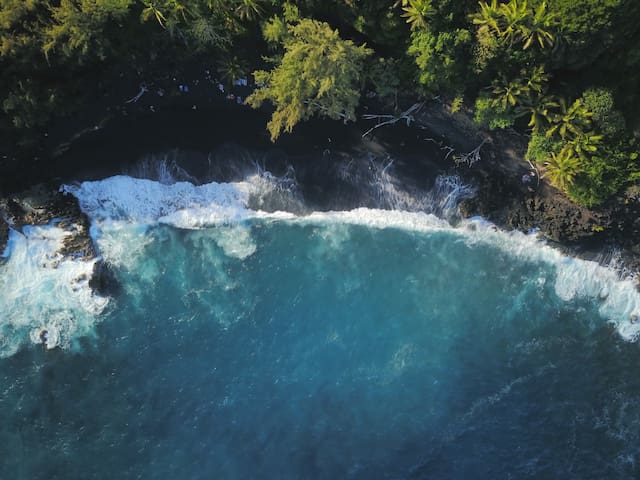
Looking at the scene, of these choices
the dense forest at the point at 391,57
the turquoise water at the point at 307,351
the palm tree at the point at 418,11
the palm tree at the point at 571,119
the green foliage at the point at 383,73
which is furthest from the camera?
the turquoise water at the point at 307,351

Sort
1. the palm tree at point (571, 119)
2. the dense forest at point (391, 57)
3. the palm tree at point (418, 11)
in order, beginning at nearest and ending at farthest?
1. the palm tree at point (418, 11)
2. the dense forest at point (391, 57)
3. the palm tree at point (571, 119)

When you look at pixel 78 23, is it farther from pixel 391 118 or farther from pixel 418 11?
pixel 391 118

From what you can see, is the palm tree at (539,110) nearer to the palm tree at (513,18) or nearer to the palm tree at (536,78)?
the palm tree at (536,78)

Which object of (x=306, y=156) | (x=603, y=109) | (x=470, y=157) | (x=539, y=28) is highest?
(x=539, y=28)

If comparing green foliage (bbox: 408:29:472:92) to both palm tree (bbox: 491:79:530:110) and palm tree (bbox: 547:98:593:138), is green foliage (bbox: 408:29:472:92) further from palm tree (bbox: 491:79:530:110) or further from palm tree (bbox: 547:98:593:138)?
palm tree (bbox: 547:98:593:138)

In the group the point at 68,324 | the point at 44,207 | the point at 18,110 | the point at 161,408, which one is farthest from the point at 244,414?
the point at 18,110

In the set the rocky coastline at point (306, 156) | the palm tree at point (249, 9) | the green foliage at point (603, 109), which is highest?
the palm tree at point (249, 9)

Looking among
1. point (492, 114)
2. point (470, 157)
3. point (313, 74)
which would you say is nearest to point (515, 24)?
point (492, 114)

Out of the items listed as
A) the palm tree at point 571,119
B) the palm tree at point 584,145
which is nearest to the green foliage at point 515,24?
the palm tree at point 571,119
